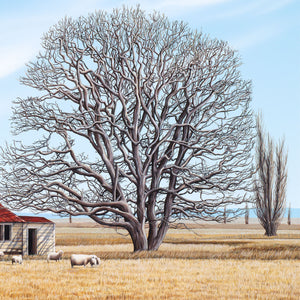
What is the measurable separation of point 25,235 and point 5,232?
3.70ft

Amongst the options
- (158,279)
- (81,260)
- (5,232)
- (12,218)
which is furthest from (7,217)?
(158,279)

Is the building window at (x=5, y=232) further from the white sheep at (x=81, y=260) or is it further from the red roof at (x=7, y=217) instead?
the white sheep at (x=81, y=260)

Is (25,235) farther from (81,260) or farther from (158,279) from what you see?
(158,279)

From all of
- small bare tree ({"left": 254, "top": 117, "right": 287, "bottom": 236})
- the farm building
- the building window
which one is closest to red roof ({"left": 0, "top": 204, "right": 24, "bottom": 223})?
the farm building

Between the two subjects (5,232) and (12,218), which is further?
(12,218)

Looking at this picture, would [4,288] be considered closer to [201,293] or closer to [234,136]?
[201,293]

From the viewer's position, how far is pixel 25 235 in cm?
3256

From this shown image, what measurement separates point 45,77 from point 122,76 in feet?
14.9

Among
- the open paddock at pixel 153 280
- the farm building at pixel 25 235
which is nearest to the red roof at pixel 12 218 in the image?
the farm building at pixel 25 235

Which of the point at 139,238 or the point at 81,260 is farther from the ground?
the point at 139,238

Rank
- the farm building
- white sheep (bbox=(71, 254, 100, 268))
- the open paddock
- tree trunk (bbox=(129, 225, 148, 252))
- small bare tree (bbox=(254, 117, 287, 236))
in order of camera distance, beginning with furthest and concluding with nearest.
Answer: small bare tree (bbox=(254, 117, 287, 236)), the farm building, tree trunk (bbox=(129, 225, 148, 252)), white sheep (bbox=(71, 254, 100, 268)), the open paddock

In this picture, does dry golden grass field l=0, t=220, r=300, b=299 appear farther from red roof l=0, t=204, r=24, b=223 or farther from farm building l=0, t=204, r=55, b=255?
red roof l=0, t=204, r=24, b=223

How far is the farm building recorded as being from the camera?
3200cm

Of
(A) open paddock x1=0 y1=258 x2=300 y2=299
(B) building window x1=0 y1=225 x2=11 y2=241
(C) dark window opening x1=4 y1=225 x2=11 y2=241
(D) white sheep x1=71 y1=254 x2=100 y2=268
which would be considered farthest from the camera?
(C) dark window opening x1=4 y1=225 x2=11 y2=241
